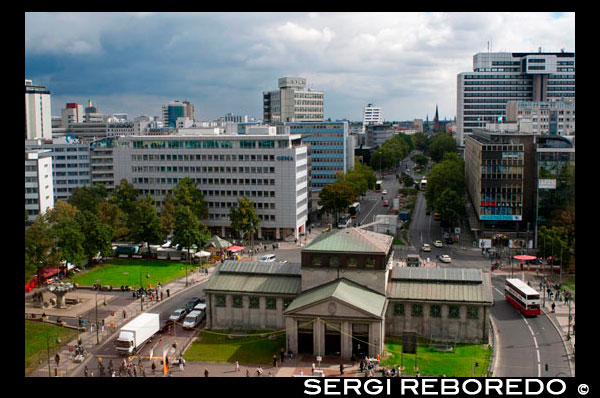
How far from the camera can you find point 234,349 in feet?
175

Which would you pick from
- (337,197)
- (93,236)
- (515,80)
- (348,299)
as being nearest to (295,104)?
(515,80)

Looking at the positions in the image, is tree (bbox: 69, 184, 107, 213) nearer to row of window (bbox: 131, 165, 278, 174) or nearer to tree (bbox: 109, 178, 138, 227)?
tree (bbox: 109, 178, 138, 227)

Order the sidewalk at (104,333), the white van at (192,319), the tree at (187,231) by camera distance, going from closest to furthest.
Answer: the sidewalk at (104,333) < the white van at (192,319) < the tree at (187,231)

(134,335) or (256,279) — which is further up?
(256,279)

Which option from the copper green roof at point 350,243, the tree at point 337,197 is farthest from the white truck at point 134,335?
the tree at point 337,197

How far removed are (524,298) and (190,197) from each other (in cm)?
5985

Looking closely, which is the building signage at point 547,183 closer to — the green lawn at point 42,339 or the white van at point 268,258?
the white van at point 268,258

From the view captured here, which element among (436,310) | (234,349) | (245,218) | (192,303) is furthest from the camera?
(245,218)

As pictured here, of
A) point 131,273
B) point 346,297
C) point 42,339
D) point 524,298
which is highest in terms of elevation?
point 346,297

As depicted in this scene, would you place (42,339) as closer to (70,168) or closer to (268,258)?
(268,258)

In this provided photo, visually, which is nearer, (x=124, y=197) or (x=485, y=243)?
(x=485, y=243)

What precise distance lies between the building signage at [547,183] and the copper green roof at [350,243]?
36776mm

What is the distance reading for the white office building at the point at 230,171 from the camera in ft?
341
